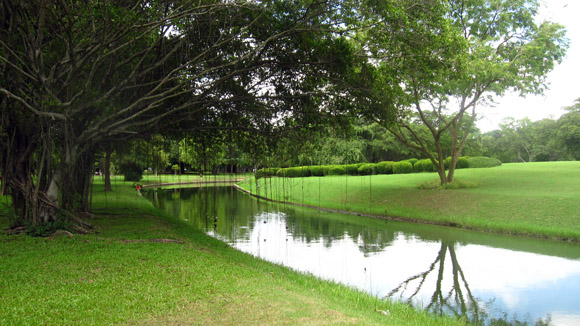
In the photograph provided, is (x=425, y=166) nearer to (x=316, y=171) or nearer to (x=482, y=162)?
(x=482, y=162)

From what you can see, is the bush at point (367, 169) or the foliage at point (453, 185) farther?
the bush at point (367, 169)

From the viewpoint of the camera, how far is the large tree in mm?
9250

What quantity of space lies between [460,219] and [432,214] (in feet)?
4.97

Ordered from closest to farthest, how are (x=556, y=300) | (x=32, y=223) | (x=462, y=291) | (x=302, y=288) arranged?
(x=302, y=288) → (x=556, y=300) → (x=462, y=291) → (x=32, y=223)

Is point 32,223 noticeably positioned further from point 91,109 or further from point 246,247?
point 246,247

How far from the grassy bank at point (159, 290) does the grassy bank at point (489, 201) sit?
777 centimetres

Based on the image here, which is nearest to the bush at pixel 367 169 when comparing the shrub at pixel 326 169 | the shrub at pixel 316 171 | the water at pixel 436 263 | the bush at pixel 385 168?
the bush at pixel 385 168

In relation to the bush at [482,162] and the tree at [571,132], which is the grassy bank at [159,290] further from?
the tree at [571,132]

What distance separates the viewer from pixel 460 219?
17.1 m

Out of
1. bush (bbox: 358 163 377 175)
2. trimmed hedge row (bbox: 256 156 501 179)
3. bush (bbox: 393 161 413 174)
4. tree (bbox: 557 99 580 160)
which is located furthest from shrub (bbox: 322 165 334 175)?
tree (bbox: 557 99 580 160)

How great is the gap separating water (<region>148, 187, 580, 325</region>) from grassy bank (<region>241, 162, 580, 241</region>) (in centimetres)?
104

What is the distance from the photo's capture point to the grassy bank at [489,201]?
49.7 feet

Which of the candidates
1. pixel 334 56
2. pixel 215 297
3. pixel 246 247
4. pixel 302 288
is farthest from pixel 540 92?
pixel 215 297

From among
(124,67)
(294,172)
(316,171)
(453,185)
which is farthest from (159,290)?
(294,172)
